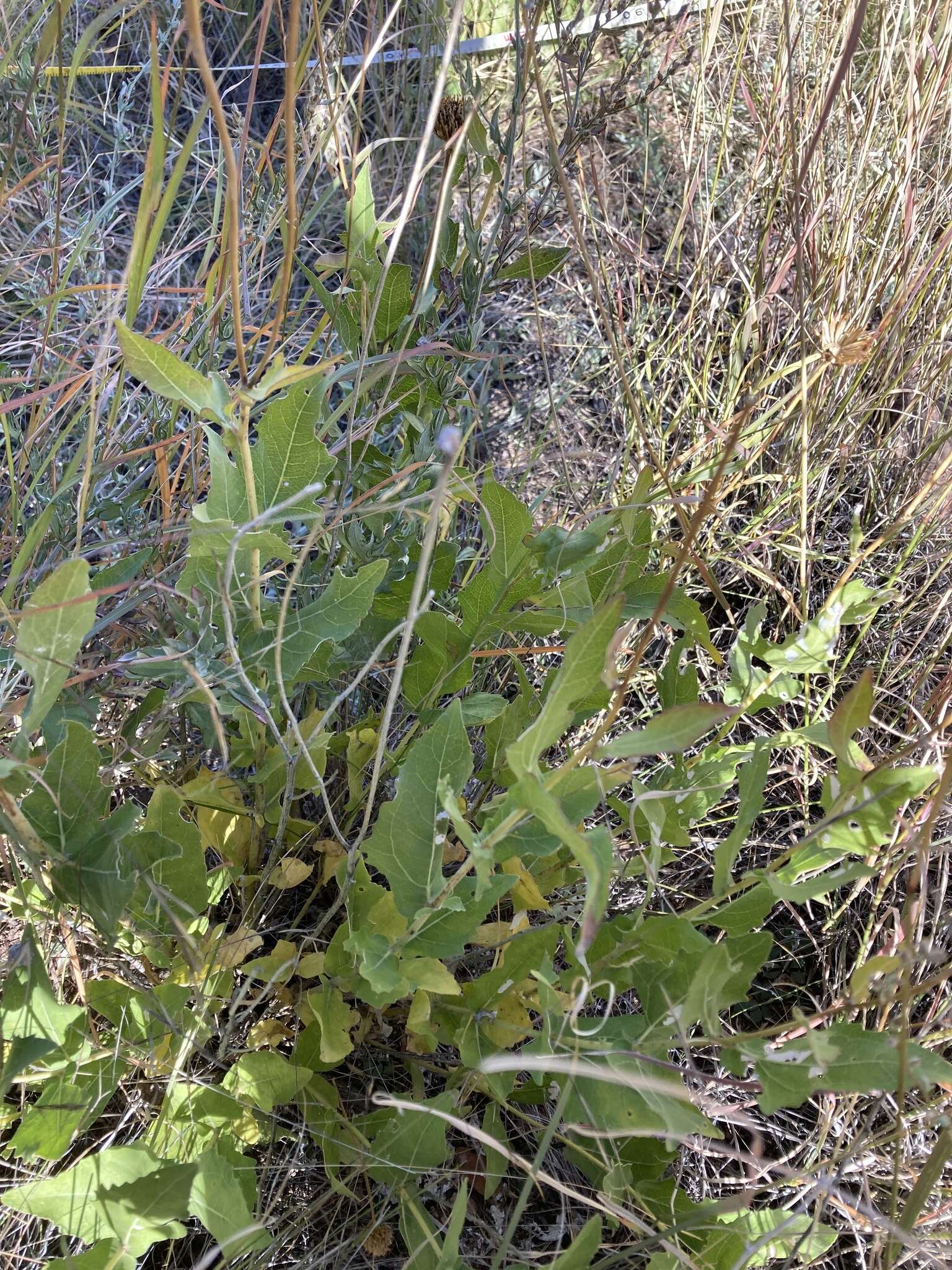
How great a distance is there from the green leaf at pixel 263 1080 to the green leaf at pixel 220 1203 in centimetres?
11

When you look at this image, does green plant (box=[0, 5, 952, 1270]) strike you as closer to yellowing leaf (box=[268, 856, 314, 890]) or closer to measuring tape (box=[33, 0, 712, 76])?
yellowing leaf (box=[268, 856, 314, 890])

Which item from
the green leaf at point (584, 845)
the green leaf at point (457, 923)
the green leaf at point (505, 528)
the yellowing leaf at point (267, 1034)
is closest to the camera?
the green leaf at point (584, 845)

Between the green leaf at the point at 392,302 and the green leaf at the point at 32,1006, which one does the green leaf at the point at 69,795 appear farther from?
the green leaf at the point at 392,302

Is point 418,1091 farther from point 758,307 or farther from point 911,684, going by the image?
point 758,307

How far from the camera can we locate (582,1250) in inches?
27.3

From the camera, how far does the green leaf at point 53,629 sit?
2.13 feet

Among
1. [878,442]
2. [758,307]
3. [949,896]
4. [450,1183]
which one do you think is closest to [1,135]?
[758,307]

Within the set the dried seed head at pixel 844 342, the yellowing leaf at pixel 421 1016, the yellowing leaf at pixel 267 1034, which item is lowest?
the yellowing leaf at pixel 267 1034

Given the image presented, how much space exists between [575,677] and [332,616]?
286 millimetres

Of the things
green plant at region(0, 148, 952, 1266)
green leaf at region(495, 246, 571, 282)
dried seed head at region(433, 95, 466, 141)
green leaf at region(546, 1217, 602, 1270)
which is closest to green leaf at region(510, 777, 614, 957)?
green plant at region(0, 148, 952, 1266)

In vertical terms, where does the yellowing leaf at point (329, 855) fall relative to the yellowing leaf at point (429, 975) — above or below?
below

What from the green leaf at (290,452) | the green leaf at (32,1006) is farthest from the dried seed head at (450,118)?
the green leaf at (32,1006)

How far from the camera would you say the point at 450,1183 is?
39.3 inches

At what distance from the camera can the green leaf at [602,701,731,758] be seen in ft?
1.92
